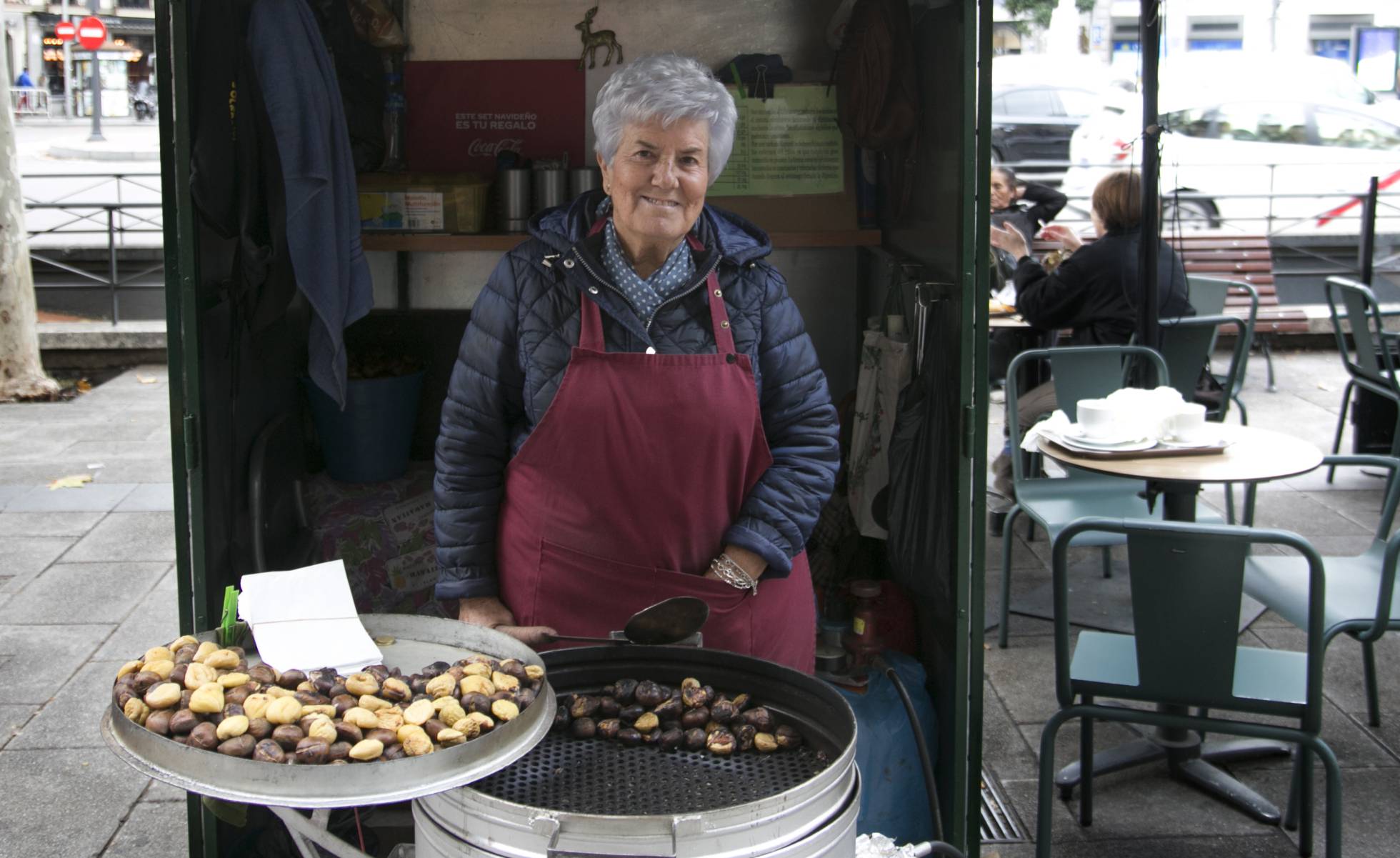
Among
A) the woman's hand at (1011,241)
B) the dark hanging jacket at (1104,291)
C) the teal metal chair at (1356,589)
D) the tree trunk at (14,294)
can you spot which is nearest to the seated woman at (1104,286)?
the dark hanging jacket at (1104,291)

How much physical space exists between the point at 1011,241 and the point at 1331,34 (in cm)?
2910

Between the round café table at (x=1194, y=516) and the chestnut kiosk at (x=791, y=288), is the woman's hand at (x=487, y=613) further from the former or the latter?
the round café table at (x=1194, y=516)

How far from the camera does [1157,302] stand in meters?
5.27

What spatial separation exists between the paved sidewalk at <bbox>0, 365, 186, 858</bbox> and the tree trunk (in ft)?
0.74

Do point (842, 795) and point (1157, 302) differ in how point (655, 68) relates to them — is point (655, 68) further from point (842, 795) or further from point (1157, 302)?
point (1157, 302)

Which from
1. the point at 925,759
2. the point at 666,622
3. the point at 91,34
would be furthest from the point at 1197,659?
the point at 91,34

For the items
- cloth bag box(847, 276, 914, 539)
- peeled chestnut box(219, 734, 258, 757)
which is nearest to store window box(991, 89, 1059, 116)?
cloth bag box(847, 276, 914, 539)

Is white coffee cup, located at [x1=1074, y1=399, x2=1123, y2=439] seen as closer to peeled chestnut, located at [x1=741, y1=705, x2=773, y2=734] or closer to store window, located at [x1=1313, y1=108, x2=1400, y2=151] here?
peeled chestnut, located at [x1=741, y1=705, x2=773, y2=734]

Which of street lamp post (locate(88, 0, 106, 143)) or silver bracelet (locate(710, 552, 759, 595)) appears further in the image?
street lamp post (locate(88, 0, 106, 143))

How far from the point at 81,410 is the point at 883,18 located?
283 inches

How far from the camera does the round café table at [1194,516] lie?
3.78 m

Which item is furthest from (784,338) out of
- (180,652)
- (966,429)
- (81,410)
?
(81,410)

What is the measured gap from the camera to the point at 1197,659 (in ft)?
10.2

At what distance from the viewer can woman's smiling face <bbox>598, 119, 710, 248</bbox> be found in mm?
2451
